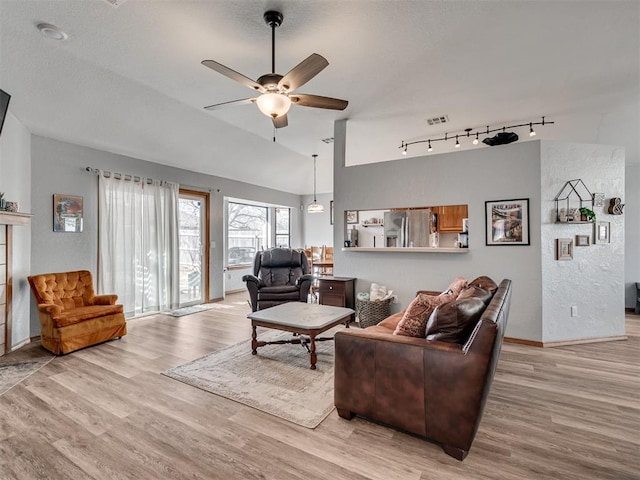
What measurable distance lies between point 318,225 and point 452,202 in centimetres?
521

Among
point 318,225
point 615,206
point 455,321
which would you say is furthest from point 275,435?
point 318,225

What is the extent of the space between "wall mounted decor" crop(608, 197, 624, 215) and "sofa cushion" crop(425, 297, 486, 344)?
11.1ft

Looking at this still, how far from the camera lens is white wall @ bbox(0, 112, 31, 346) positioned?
341cm

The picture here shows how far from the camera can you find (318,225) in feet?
29.8

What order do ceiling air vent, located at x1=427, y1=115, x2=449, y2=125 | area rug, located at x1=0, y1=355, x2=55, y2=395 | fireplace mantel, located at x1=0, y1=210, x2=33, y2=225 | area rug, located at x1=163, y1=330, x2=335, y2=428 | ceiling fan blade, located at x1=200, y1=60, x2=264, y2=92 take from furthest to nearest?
ceiling air vent, located at x1=427, y1=115, x2=449, y2=125, fireplace mantel, located at x1=0, y1=210, x2=33, y2=225, area rug, located at x1=0, y1=355, x2=55, y2=395, area rug, located at x1=163, y1=330, x2=335, y2=428, ceiling fan blade, located at x1=200, y1=60, x2=264, y2=92

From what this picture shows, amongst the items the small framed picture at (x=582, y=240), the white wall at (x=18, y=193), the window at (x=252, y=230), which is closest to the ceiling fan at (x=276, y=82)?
the white wall at (x=18, y=193)

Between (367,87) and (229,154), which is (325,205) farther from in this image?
(367,87)

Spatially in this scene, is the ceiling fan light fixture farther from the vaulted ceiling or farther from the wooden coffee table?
the wooden coffee table

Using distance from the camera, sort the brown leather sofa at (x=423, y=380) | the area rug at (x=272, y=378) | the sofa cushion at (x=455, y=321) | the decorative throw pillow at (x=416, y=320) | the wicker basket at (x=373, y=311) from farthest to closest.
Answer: the wicker basket at (x=373, y=311) → the area rug at (x=272, y=378) → the decorative throw pillow at (x=416, y=320) → the sofa cushion at (x=455, y=321) → the brown leather sofa at (x=423, y=380)

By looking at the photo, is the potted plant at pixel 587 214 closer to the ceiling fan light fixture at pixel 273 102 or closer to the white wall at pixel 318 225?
the ceiling fan light fixture at pixel 273 102

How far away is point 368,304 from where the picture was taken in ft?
14.6

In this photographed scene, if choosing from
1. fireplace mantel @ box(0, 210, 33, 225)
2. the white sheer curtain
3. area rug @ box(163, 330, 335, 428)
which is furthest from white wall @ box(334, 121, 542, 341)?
fireplace mantel @ box(0, 210, 33, 225)

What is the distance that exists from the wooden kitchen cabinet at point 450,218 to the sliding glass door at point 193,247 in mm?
4727

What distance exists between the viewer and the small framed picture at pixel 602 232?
3.91 m
